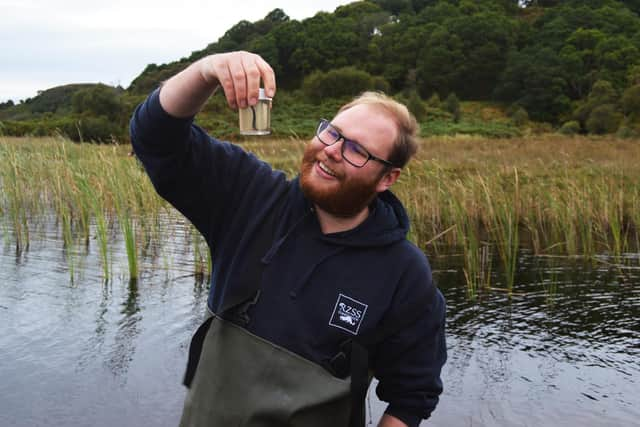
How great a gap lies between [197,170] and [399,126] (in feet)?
2.22

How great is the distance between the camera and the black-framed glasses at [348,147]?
6.84 feet

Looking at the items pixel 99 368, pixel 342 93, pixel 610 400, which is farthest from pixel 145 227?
pixel 342 93

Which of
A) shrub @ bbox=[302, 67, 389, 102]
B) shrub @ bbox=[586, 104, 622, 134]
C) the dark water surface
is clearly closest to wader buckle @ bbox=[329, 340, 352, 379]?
the dark water surface

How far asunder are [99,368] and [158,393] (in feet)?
1.76

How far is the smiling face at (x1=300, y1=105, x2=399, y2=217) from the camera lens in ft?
6.78

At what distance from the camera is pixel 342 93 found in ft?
196

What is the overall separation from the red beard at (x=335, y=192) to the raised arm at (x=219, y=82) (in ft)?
1.19

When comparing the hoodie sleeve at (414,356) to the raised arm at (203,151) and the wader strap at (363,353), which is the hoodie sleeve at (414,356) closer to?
the wader strap at (363,353)

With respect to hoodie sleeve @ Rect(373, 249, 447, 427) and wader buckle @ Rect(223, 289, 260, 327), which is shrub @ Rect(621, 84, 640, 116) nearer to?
hoodie sleeve @ Rect(373, 249, 447, 427)

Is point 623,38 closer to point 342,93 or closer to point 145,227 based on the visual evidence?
point 342,93

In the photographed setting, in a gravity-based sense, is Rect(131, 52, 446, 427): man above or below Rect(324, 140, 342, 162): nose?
below

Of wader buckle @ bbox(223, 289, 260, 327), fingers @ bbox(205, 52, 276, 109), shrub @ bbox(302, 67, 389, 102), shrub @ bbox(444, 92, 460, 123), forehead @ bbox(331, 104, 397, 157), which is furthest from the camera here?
shrub @ bbox(302, 67, 389, 102)

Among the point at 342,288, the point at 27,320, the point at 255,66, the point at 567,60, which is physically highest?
the point at 567,60

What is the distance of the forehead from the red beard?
116 millimetres
